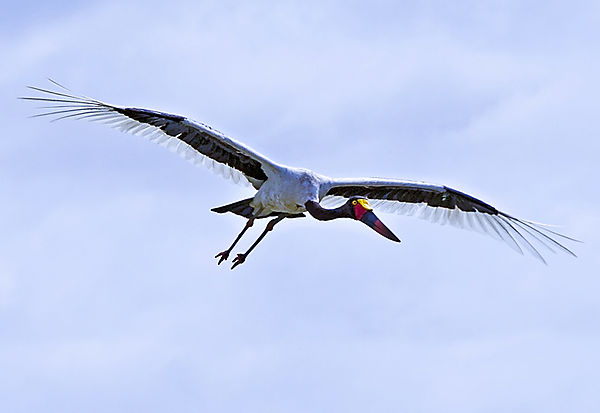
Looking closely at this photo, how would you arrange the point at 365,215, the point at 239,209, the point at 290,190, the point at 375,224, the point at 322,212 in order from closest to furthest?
the point at 375,224
the point at 365,215
the point at 322,212
the point at 290,190
the point at 239,209

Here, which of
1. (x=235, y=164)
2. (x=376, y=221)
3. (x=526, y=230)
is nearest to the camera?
(x=376, y=221)

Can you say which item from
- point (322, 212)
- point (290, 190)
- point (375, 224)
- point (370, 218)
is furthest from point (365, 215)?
point (290, 190)

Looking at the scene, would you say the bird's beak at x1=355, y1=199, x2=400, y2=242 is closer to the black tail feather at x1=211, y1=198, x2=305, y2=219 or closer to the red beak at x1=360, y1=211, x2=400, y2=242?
the red beak at x1=360, y1=211, x2=400, y2=242

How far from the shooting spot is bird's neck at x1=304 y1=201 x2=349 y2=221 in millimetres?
27469

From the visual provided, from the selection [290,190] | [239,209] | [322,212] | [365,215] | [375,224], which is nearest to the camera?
[375,224]

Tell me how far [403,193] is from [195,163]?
474 centimetres

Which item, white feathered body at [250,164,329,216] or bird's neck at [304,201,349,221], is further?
white feathered body at [250,164,329,216]

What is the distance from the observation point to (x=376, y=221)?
2697 cm

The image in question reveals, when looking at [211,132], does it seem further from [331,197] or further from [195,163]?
[331,197]

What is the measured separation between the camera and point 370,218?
2703cm

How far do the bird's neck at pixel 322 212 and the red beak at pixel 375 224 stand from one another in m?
0.46

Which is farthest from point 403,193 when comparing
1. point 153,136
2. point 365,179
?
point 153,136

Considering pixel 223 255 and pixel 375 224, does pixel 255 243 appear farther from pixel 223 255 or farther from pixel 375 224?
pixel 375 224

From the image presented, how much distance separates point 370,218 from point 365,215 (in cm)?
12
